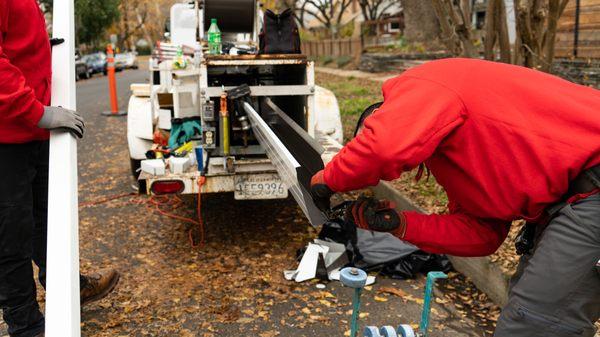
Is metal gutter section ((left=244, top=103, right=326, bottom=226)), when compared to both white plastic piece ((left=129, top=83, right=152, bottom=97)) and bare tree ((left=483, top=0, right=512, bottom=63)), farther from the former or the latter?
bare tree ((left=483, top=0, right=512, bottom=63))

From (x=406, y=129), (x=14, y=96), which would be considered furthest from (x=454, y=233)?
(x=14, y=96)

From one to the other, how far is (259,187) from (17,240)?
2.29 metres

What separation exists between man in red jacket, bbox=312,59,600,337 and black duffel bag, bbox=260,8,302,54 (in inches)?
125

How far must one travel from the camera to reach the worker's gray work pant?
215 cm

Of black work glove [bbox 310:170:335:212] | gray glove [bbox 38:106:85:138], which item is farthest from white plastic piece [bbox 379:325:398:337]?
gray glove [bbox 38:106:85:138]

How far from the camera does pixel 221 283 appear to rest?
15.2 ft

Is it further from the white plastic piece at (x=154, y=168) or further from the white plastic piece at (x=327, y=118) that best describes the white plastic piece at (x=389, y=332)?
the white plastic piece at (x=327, y=118)

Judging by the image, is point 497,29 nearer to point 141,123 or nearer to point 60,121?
point 141,123

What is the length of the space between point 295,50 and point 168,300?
2543 mm

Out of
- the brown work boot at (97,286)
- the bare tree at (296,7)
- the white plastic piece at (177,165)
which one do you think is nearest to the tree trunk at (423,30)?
the bare tree at (296,7)

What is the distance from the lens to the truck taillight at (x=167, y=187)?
16.4 feet

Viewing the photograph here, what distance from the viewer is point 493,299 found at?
422 centimetres

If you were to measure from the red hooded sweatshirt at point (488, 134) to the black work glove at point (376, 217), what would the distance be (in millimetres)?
265

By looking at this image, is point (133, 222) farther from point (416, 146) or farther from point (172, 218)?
point (416, 146)
